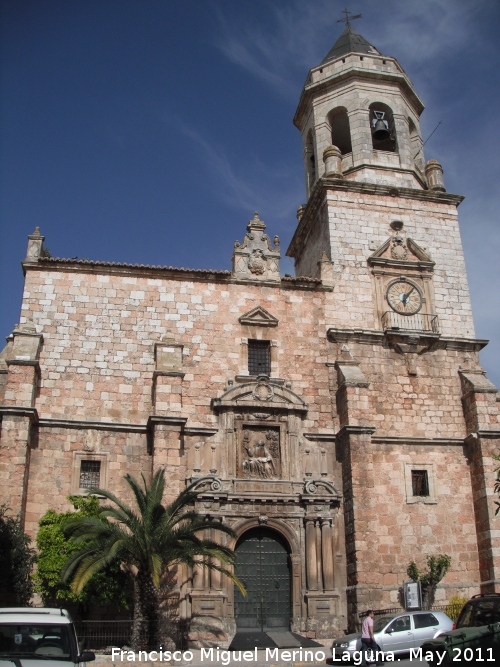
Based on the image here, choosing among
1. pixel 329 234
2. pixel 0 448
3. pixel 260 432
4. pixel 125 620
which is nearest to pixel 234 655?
pixel 125 620

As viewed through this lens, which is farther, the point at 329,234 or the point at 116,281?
the point at 329,234

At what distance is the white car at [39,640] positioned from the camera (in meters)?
8.66

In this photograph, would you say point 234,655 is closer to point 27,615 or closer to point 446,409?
point 27,615

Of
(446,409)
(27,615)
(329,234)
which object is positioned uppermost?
(329,234)

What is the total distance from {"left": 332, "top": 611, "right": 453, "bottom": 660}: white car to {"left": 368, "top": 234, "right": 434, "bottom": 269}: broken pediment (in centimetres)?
1165

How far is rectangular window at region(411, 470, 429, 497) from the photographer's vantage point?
20.4 meters

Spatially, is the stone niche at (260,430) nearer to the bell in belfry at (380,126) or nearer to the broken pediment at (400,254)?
the broken pediment at (400,254)

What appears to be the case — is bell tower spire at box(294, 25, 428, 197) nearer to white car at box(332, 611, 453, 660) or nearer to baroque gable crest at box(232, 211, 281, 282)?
baroque gable crest at box(232, 211, 281, 282)

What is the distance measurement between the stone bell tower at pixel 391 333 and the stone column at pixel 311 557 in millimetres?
963

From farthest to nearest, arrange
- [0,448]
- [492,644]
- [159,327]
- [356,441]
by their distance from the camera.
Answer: [159,327]
[356,441]
[0,448]
[492,644]

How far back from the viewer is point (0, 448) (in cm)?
Result: 1784

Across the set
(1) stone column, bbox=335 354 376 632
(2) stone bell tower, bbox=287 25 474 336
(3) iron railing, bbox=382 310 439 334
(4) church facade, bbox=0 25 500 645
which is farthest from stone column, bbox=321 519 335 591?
(3) iron railing, bbox=382 310 439 334

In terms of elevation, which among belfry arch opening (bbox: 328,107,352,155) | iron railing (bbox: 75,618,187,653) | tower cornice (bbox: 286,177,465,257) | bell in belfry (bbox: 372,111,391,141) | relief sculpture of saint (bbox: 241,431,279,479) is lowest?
iron railing (bbox: 75,618,187,653)

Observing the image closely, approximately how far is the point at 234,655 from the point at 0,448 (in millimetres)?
7758
